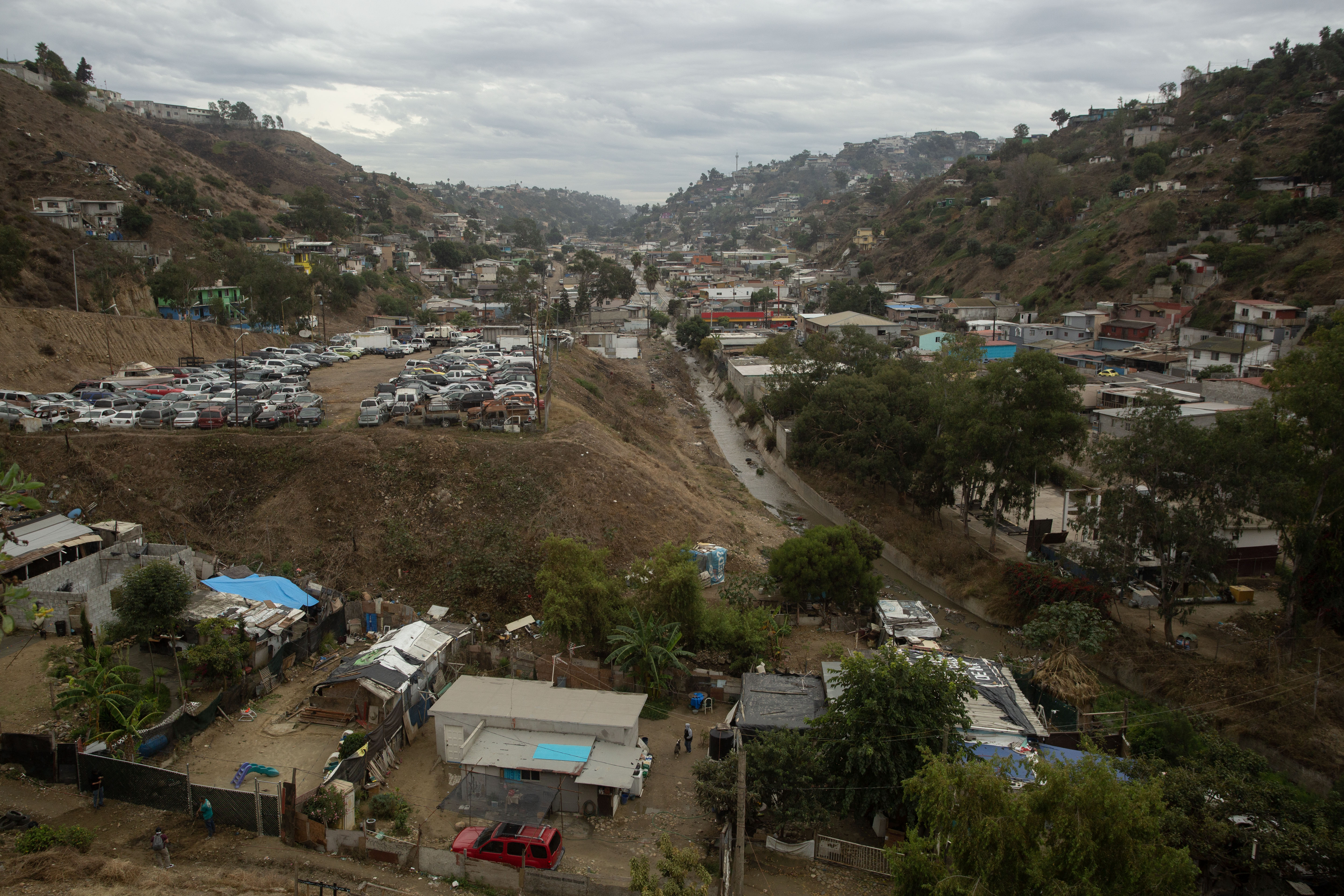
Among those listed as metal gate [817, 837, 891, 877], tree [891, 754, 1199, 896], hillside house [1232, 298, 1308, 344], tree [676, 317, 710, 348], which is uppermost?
hillside house [1232, 298, 1308, 344]

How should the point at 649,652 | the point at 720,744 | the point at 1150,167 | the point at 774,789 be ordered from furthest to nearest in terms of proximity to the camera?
the point at 1150,167 → the point at 649,652 → the point at 720,744 → the point at 774,789

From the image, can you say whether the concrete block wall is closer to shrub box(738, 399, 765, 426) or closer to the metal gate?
the metal gate

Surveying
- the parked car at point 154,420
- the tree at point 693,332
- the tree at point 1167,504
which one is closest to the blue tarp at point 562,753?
the tree at point 1167,504

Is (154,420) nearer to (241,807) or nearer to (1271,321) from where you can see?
(241,807)

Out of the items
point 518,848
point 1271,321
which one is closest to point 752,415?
point 1271,321

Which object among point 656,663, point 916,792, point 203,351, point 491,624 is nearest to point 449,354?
point 203,351

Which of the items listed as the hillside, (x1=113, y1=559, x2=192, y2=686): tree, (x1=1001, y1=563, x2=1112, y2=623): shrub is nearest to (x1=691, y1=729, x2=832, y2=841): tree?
(x1=1001, y1=563, x2=1112, y2=623): shrub
